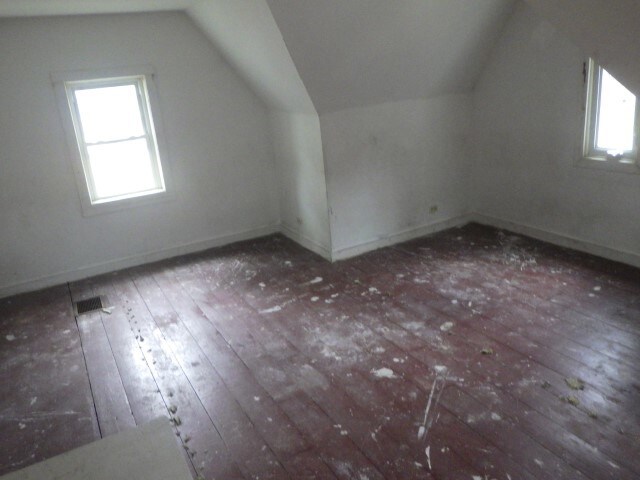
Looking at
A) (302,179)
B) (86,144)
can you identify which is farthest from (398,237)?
(86,144)

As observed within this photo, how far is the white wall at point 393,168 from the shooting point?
13.4 ft

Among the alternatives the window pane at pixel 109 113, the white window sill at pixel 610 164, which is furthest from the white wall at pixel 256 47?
the white window sill at pixel 610 164

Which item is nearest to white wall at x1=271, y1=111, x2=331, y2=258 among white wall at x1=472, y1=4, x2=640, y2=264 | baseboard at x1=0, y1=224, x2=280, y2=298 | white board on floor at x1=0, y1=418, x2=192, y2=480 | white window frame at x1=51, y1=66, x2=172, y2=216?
baseboard at x1=0, y1=224, x2=280, y2=298

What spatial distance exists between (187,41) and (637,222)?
3.82 m

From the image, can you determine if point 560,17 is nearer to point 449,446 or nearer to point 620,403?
point 620,403

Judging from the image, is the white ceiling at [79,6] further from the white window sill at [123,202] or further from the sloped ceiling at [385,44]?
the white window sill at [123,202]

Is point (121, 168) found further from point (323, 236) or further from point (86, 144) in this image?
point (323, 236)

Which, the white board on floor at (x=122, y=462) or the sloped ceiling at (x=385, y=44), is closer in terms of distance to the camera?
the white board on floor at (x=122, y=462)

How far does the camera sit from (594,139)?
3723mm

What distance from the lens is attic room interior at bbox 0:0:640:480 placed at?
223cm

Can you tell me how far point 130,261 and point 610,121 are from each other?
4.05 metres

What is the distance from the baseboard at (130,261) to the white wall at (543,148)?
2.26 meters

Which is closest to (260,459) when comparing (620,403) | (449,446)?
(449,446)

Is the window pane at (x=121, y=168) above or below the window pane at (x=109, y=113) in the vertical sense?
below
